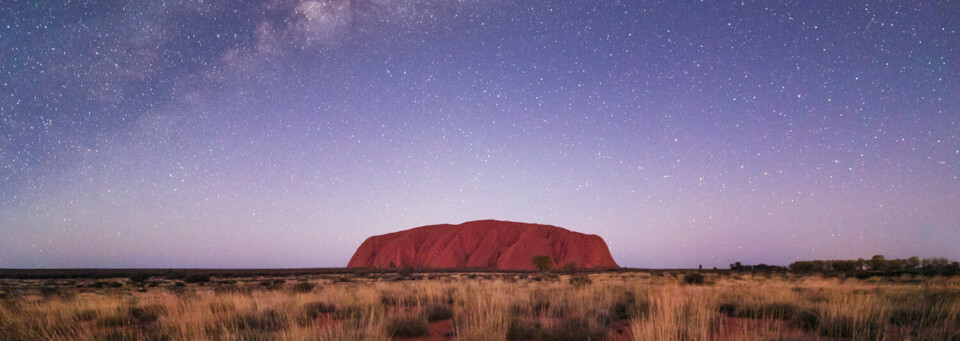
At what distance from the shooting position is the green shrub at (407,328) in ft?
22.1

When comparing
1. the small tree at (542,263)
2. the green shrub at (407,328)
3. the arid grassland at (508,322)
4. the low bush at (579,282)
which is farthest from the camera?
the small tree at (542,263)

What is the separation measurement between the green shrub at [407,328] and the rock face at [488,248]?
91.8 m

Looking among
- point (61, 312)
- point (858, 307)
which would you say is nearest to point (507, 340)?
point (858, 307)

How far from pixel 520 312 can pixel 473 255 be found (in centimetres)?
9896

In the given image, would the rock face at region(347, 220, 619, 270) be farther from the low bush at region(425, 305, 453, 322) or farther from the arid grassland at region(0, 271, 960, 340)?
the arid grassland at region(0, 271, 960, 340)

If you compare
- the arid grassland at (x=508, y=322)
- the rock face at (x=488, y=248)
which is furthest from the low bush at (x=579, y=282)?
the rock face at (x=488, y=248)

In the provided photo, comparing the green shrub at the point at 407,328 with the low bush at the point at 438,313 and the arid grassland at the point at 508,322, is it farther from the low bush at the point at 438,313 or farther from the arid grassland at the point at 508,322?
the low bush at the point at 438,313

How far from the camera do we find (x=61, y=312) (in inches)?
314

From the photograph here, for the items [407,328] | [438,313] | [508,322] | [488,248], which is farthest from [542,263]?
[508,322]

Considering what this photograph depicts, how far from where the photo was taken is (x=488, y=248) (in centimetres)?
10581

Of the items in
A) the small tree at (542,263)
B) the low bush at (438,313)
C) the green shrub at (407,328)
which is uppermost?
the green shrub at (407,328)

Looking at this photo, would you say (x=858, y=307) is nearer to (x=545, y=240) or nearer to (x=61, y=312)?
(x=61, y=312)

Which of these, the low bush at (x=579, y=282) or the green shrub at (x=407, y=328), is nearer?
the green shrub at (x=407, y=328)

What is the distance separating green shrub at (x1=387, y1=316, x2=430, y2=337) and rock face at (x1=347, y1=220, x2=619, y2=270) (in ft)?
301
